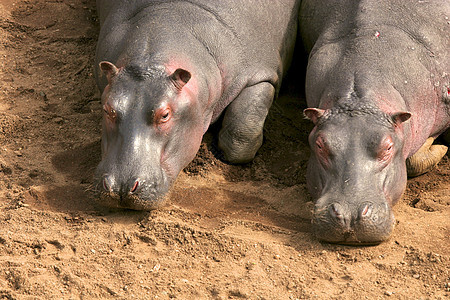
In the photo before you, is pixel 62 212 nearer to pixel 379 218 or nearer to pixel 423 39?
pixel 379 218

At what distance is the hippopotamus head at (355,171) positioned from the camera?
6.09 m

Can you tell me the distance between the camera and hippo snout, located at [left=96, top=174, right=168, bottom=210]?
6406 mm

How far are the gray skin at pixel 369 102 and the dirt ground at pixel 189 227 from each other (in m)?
0.31

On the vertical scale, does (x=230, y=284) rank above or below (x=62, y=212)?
above

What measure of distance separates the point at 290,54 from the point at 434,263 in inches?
140

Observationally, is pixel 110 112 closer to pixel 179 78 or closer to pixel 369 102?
pixel 179 78

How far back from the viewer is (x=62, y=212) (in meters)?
6.66

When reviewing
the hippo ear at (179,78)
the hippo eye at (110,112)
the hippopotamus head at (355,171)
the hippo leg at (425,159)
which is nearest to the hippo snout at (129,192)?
the hippo eye at (110,112)

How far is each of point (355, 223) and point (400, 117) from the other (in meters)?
1.07

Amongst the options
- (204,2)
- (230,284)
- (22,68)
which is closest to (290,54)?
(204,2)

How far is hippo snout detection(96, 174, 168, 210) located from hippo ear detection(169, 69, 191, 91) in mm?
928

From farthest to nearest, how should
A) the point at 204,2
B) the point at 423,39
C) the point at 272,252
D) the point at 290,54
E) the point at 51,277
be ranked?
the point at 290,54 < the point at 204,2 < the point at 423,39 < the point at 272,252 < the point at 51,277

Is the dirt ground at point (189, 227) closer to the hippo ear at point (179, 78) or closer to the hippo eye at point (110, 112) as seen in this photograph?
the hippo eye at point (110, 112)

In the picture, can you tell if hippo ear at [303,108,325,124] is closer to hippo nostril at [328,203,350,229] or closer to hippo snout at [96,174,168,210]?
hippo nostril at [328,203,350,229]
